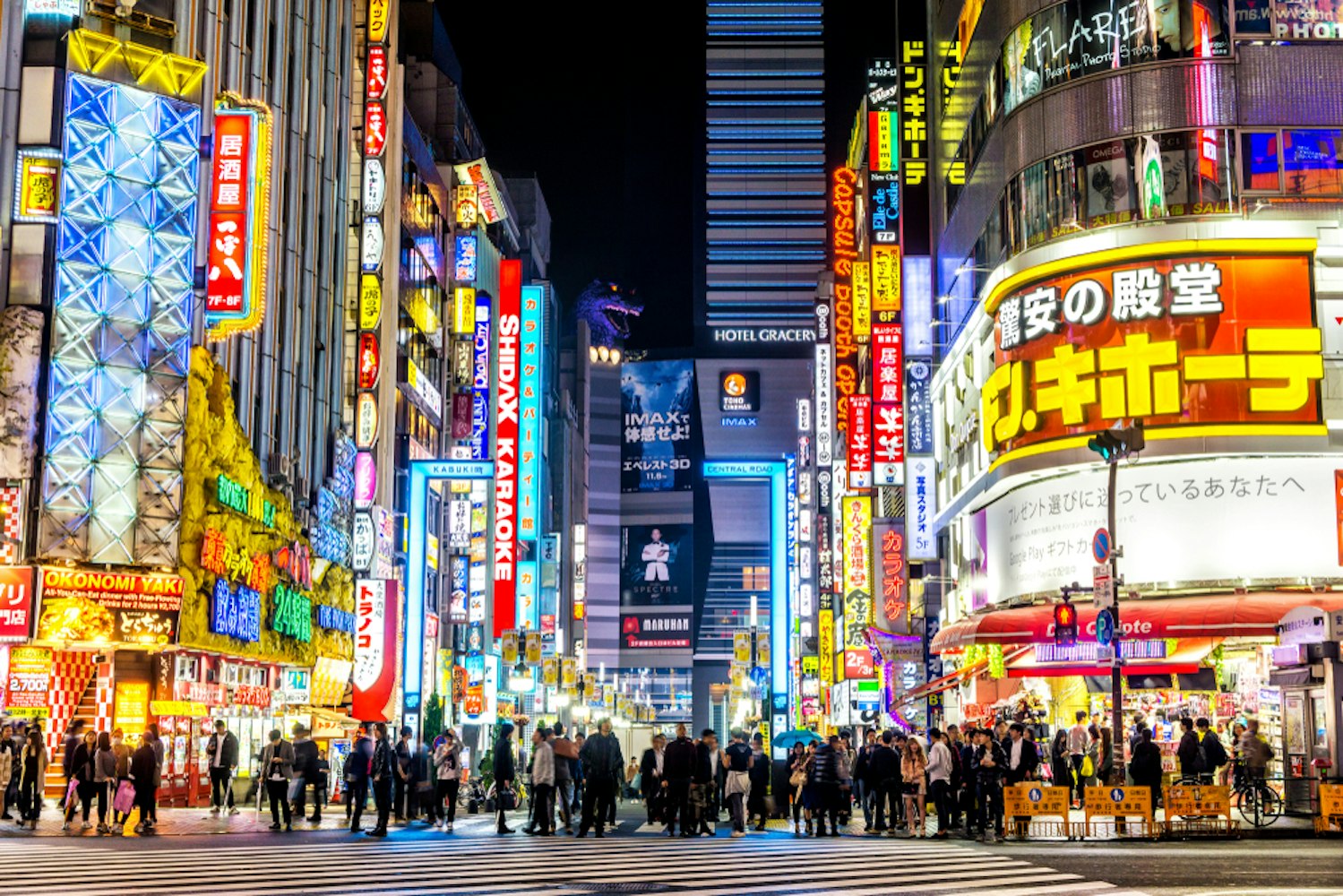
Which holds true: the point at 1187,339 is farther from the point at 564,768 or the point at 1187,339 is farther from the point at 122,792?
the point at 122,792

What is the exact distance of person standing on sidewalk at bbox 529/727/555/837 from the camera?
26641mm

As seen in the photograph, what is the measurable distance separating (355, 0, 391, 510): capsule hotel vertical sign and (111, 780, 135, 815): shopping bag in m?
28.9

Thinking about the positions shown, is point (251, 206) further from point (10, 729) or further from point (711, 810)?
point (711, 810)

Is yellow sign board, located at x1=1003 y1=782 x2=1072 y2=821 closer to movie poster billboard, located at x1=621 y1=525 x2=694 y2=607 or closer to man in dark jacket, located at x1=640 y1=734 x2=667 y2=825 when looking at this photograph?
man in dark jacket, located at x1=640 y1=734 x2=667 y2=825

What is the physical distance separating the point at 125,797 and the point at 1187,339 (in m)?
21.9

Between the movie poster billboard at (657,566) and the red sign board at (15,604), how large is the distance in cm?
10824

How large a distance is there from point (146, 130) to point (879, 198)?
23.8m

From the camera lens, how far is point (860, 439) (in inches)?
2185

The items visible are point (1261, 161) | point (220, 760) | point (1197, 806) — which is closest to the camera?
point (1197, 806)

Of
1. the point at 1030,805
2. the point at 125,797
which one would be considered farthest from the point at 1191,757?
the point at 125,797

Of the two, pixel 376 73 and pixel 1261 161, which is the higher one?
pixel 376 73

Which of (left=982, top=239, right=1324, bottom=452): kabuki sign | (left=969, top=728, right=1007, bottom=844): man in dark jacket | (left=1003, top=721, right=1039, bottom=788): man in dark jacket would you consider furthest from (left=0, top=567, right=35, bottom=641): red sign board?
(left=982, top=239, right=1324, bottom=452): kabuki sign

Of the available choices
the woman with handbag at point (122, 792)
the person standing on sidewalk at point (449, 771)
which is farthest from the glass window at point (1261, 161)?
the woman with handbag at point (122, 792)

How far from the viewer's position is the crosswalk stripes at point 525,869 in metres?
15.8
